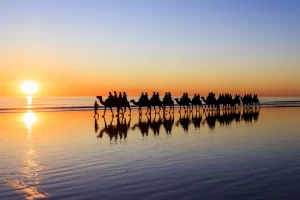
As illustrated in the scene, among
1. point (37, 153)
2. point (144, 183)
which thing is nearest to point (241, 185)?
point (144, 183)

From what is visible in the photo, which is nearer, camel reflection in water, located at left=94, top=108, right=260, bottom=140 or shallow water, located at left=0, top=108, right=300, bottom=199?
shallow water, located at left=0, top=108, right=300, bottom=199

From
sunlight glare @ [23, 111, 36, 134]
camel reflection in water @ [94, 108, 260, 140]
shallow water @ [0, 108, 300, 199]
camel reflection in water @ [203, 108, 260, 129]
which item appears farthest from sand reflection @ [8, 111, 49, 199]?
camel reflection in water @ [203, 108, 260, 129]

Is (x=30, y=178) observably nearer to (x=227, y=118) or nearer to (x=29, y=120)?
(x=29, y=120)

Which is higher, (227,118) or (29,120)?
(29,120)

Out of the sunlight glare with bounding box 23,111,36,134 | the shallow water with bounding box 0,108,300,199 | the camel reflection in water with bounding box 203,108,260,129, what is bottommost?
the shallow water with bounding box 0,108,300,199

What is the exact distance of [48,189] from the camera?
7.02m

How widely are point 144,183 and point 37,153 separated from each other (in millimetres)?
5257

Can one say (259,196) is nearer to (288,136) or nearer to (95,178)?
(95,178)

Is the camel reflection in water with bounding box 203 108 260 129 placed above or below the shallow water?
above

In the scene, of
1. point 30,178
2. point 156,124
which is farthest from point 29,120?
point 30,178

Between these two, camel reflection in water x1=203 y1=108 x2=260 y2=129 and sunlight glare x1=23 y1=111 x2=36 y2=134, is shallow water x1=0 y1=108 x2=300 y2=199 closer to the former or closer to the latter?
sunlight glare x1=23 y1=111 x2=36 y2=134

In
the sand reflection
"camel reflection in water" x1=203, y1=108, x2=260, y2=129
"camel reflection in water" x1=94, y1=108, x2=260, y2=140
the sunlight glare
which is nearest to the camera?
the sand reflection

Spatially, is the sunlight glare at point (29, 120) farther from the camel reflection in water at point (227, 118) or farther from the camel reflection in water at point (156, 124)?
the camel reflection in water at point (227, 118)

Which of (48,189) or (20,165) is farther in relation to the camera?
(20,165)
